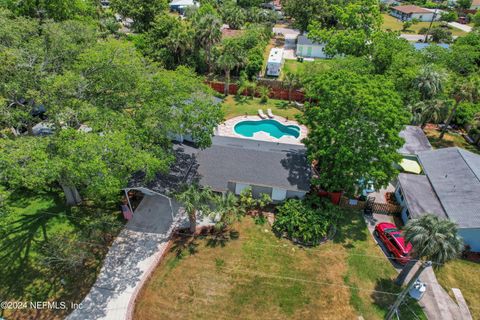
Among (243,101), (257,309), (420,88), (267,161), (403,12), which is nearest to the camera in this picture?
(257,309)

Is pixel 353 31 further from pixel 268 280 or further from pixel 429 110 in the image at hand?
pixel 268 280

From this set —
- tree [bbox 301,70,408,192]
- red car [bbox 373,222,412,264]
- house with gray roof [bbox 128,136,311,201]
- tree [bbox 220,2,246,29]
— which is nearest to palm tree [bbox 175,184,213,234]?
house with gray roof [bbox 128,136,311,201]

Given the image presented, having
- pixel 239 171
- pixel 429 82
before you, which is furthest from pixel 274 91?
pixel 239 171

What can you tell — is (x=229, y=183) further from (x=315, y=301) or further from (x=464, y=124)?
(x=464, y=124)

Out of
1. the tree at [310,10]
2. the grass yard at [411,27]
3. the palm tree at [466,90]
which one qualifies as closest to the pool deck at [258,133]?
the palm tree at [466,90]

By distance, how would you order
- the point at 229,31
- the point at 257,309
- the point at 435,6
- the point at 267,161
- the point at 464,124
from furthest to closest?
1. the point at 435,6
2. the point at 229,31
3. the point at 464,124
4. the point at 267,161
5. the point at 257,309

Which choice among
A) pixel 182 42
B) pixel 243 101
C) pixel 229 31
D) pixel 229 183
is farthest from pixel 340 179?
pixel 229 31
